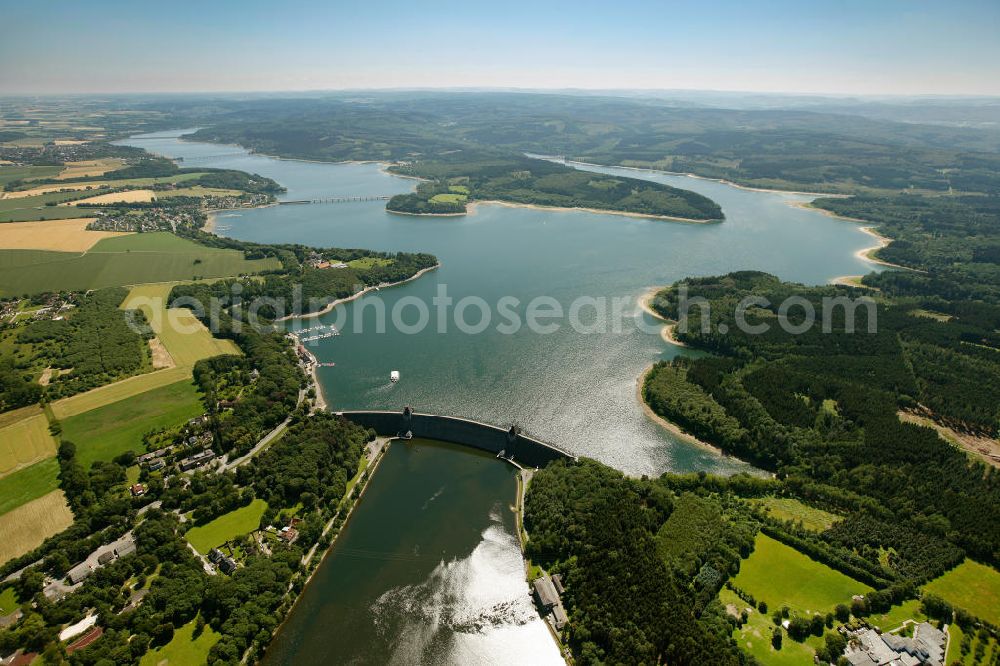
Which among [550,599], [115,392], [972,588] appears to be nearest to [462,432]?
[550,599]

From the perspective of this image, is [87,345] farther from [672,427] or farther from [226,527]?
[672,427]

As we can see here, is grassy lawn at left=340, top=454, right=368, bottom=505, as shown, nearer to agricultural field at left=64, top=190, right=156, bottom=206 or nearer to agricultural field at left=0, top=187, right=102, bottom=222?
agricultural field at left=0, top=187, right=102, bottom=222

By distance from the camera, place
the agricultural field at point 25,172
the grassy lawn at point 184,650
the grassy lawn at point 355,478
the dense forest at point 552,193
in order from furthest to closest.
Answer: the agricultural field at point 25,172
the dense forest at point 552,193
the grassy lawn at point 355,478
the grassy lawn at point 184,650

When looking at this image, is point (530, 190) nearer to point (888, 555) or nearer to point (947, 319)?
point (947, 319)

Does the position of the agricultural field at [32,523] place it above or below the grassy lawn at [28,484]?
below

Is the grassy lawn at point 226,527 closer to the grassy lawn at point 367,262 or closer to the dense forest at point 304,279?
the dense forest at point 304,279

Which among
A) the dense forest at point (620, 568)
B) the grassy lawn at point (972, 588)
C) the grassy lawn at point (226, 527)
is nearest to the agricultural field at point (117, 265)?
the grassy lawn at point (226, 527)

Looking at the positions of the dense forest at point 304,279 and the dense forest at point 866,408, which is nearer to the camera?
the dense forest at point 866,408
